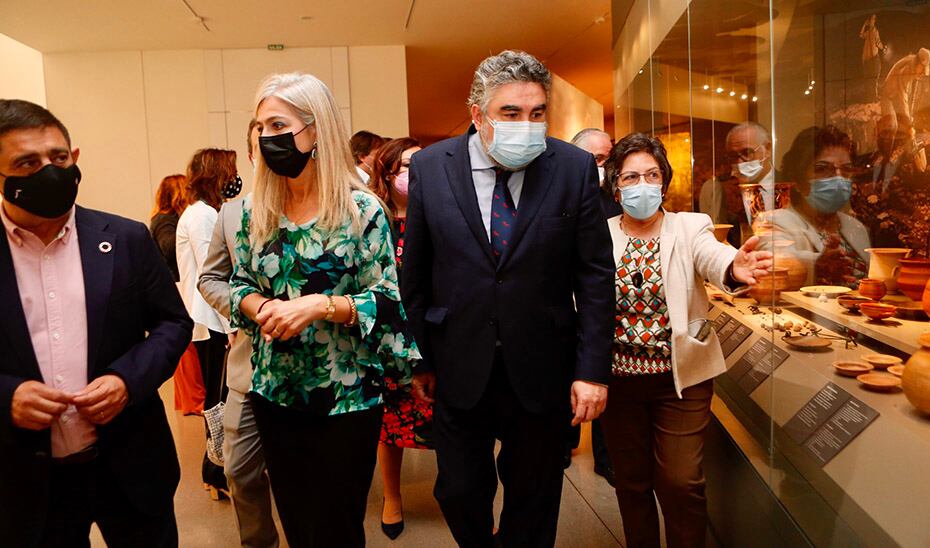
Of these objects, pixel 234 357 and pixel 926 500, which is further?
pixel 234 357

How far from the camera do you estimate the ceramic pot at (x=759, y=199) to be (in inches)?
93.9

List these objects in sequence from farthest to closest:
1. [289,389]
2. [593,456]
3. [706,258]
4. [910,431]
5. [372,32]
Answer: [372,32]
[593,456]
[706,258]
[289,389]
[910,431]

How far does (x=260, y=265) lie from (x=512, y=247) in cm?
73

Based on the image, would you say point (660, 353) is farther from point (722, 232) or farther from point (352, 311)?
point (352, 311)

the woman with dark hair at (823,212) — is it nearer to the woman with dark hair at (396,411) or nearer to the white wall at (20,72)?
the woman with dark hair at (396,411)

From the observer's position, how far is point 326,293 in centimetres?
180

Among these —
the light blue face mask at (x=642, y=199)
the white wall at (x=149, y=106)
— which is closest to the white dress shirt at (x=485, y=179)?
the light blue face mask at (x=642, y=199)

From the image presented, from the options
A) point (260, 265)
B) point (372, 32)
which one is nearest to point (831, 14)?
point (260, 265)

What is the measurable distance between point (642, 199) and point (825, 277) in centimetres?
64

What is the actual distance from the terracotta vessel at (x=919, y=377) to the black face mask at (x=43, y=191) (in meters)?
Result: 2.11

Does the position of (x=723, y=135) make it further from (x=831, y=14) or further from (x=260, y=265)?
(x=260, y=265)

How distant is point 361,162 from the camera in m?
4.15

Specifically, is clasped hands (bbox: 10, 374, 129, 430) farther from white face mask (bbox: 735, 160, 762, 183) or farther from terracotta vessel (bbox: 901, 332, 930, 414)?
white face mask (bbox: 735, 160, 762, 183)

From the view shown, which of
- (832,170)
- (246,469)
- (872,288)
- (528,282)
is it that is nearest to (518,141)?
(528,282)
